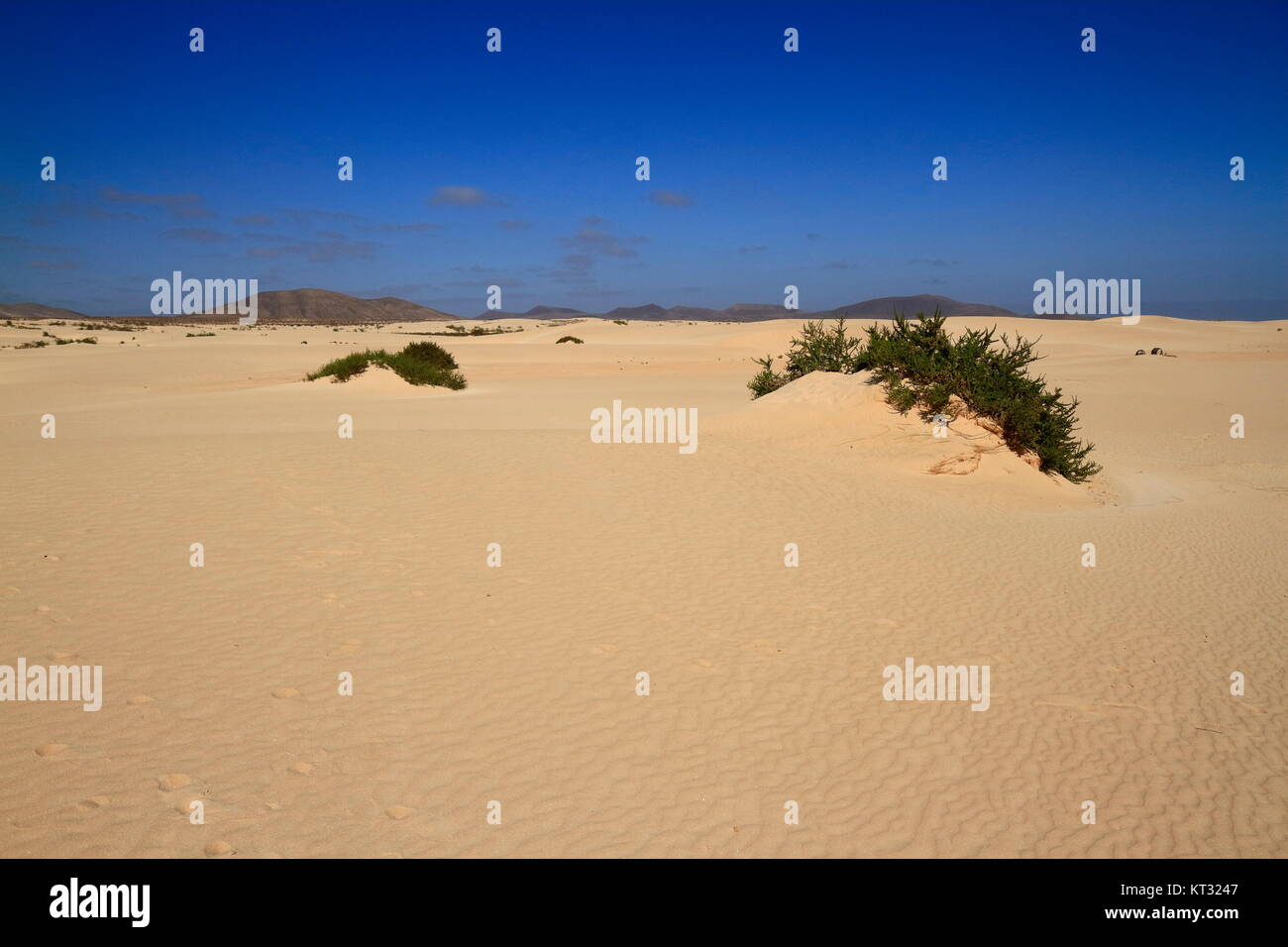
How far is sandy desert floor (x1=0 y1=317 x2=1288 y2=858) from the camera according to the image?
4586 millimetres

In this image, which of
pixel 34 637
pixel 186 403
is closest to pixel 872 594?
pixel 34 637

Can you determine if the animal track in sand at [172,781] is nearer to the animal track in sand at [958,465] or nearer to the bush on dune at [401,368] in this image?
the animal track in sand at [958,465]

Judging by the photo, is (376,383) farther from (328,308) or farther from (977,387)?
(328,308)

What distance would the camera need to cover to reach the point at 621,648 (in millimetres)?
6734

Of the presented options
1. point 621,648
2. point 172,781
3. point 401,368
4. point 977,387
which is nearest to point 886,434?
point 977,387

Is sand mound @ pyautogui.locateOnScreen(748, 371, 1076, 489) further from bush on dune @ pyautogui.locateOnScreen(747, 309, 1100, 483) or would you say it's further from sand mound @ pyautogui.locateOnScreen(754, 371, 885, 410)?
bush on dune @ pyautogui.locateOnScreen(747, 309, 1100, 483)

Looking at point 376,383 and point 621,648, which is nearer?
point 621,648

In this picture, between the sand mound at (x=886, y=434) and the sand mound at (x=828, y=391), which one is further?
the sand mound at (x=828, y=391)

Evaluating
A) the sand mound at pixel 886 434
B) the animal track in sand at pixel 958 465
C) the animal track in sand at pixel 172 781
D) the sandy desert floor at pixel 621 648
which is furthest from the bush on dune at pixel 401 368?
the animal track in sand at pixel 172 781

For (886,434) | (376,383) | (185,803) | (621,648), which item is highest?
(376,383)

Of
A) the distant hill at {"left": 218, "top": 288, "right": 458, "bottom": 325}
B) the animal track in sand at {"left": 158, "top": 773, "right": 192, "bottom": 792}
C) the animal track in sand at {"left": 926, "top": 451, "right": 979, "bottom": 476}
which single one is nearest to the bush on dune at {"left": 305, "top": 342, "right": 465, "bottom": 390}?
the animal track in sand at {"left": 926, "top": 451, "right": 979, "bottom": 476}

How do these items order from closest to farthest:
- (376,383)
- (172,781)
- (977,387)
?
(172,781) → (977,387) → (376,383)

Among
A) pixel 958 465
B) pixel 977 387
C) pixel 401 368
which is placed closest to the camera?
pixel 958 465

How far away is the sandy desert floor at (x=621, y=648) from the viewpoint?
181 inches
